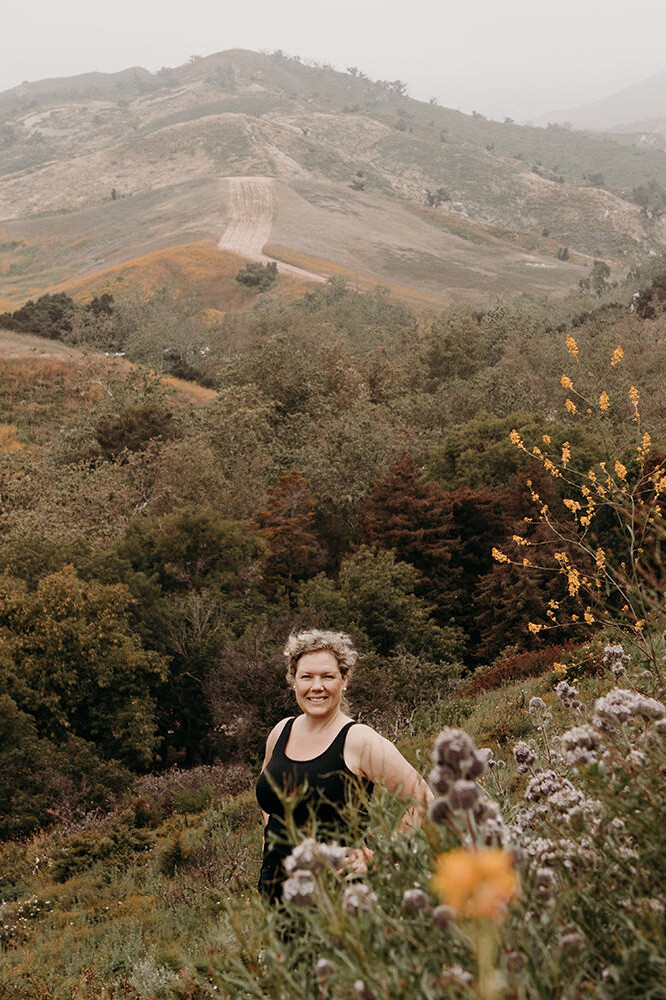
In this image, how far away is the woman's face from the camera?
10.9 ft

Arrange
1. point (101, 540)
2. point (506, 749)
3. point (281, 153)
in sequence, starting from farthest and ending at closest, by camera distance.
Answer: point (281, 153)
point (101, 540)
point (506, 749)

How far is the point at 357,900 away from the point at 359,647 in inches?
664

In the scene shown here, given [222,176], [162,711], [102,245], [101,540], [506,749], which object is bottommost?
[162,711]

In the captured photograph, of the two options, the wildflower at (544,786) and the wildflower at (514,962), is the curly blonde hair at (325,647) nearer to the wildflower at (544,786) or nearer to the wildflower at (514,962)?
the wildflower at (544,786)

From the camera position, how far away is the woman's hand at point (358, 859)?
6.07 feet

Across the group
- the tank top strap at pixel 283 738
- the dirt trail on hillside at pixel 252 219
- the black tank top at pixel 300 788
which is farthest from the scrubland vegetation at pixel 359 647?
the dirt trail on hillside at pixel 252 219

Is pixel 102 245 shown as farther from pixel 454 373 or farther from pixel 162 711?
pixel 162 711

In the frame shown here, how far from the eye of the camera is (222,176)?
121688 millimetres

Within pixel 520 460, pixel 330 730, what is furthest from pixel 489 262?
pixel 330 730

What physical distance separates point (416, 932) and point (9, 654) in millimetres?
15522

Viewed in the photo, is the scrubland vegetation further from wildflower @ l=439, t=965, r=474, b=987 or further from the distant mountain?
the distant mountain

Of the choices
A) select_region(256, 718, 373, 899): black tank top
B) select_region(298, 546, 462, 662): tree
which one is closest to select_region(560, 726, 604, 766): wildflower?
select_region(256, 718, 373, 899): black tank top

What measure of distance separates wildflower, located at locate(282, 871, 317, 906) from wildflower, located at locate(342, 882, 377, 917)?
7cm

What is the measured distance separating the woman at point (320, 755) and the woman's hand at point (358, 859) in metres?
0.64
